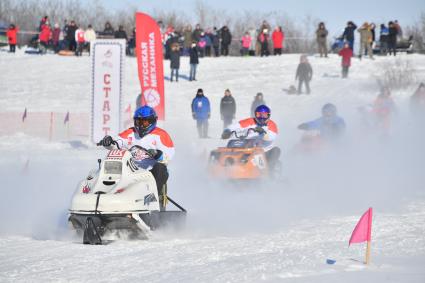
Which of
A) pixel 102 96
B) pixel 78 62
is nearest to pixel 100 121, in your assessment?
pixel 102 96

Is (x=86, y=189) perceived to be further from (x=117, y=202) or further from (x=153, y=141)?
(x=153, y=141)

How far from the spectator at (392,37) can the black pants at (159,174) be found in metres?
29.9

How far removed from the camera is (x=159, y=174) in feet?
38.7

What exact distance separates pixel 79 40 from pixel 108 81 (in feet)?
66.1

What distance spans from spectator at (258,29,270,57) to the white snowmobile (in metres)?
31.8

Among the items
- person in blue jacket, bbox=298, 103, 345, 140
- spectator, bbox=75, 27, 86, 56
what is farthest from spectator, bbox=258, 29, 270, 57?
person in blue jacket, bbox=298, 103, 345, 140

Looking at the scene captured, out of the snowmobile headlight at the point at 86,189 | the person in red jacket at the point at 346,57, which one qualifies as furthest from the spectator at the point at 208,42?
the snowmobile headlight at the point at 86,189

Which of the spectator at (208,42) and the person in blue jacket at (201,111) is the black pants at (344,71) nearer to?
the spectator at (208,42)

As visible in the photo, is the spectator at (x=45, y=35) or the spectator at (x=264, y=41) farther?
the spectator at (x=45, y=35)

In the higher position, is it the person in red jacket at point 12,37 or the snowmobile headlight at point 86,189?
the person in red jacket at point 12,37

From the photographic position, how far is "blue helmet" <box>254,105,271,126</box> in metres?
17.0

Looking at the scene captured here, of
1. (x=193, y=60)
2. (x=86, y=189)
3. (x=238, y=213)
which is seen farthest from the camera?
(x=193, y=60)

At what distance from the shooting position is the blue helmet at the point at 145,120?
1224 centimetres

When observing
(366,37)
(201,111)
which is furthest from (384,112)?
(366,37)
